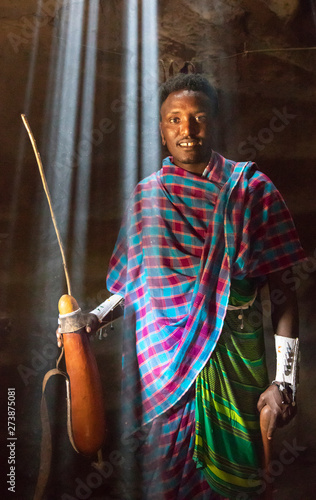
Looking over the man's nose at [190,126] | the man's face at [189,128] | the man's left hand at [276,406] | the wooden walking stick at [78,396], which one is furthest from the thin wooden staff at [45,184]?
the man's left hand at [276,406]

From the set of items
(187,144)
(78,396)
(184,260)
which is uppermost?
(187,144)

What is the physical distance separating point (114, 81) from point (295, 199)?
4.10 ft

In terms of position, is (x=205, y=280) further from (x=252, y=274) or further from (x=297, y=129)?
(x=297, y=129)

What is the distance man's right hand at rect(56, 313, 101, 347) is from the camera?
2.79 m

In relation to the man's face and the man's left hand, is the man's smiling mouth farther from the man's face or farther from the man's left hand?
the man's left hand

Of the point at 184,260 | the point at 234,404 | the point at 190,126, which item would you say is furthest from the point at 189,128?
the point at 234,404

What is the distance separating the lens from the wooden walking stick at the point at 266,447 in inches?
106

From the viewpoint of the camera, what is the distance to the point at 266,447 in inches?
107

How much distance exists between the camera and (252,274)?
2.82 meters

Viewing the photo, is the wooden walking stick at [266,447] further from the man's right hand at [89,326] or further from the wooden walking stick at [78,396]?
the man's right hand at [89,326]

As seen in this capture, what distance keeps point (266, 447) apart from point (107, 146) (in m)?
1.82

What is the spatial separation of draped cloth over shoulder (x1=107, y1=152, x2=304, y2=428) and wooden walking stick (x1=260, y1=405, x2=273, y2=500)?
388mm

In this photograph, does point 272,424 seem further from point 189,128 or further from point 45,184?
point 45,184

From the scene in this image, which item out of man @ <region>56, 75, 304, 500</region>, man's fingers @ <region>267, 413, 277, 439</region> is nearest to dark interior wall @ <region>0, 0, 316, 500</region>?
man @ <region>56, 75, 304, 500</region>
